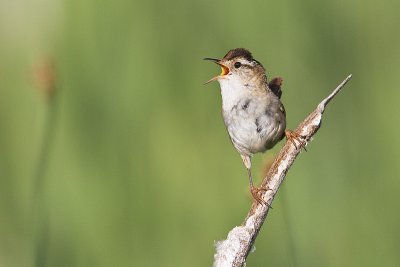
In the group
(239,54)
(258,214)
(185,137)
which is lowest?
(185,137)

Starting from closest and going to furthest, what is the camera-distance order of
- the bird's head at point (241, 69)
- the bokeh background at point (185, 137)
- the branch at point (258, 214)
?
the branch at point (258, 214), the bird's head at point (241, 69), the bokeh background at point (185, 137)

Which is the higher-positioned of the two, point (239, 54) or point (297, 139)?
point (239, 54)

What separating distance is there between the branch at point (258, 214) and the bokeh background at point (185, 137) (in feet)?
6.67

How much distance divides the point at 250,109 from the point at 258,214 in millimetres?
680

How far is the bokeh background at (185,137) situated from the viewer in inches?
168

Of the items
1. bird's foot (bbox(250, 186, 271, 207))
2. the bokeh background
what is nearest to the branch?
bird's foot (bbox(250, 186, 271, 207))

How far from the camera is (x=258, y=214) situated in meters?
2.01

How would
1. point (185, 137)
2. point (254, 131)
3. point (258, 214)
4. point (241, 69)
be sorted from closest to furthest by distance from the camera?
point (258, 214) → point (254, 131) → point (241, 69) → point (185, 137)

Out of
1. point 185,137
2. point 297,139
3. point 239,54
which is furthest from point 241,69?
point 185,137

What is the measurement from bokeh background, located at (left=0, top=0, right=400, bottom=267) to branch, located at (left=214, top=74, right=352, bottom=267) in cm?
203

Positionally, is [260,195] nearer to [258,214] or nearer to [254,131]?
[258,214]

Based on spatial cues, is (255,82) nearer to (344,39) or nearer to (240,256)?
(240,256)

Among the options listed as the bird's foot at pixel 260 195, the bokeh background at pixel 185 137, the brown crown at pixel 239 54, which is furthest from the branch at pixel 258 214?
the bokeh background at pixel 185 137

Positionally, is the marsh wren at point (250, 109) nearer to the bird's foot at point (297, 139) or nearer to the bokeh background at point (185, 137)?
the bird's foot at point (297, 139)
